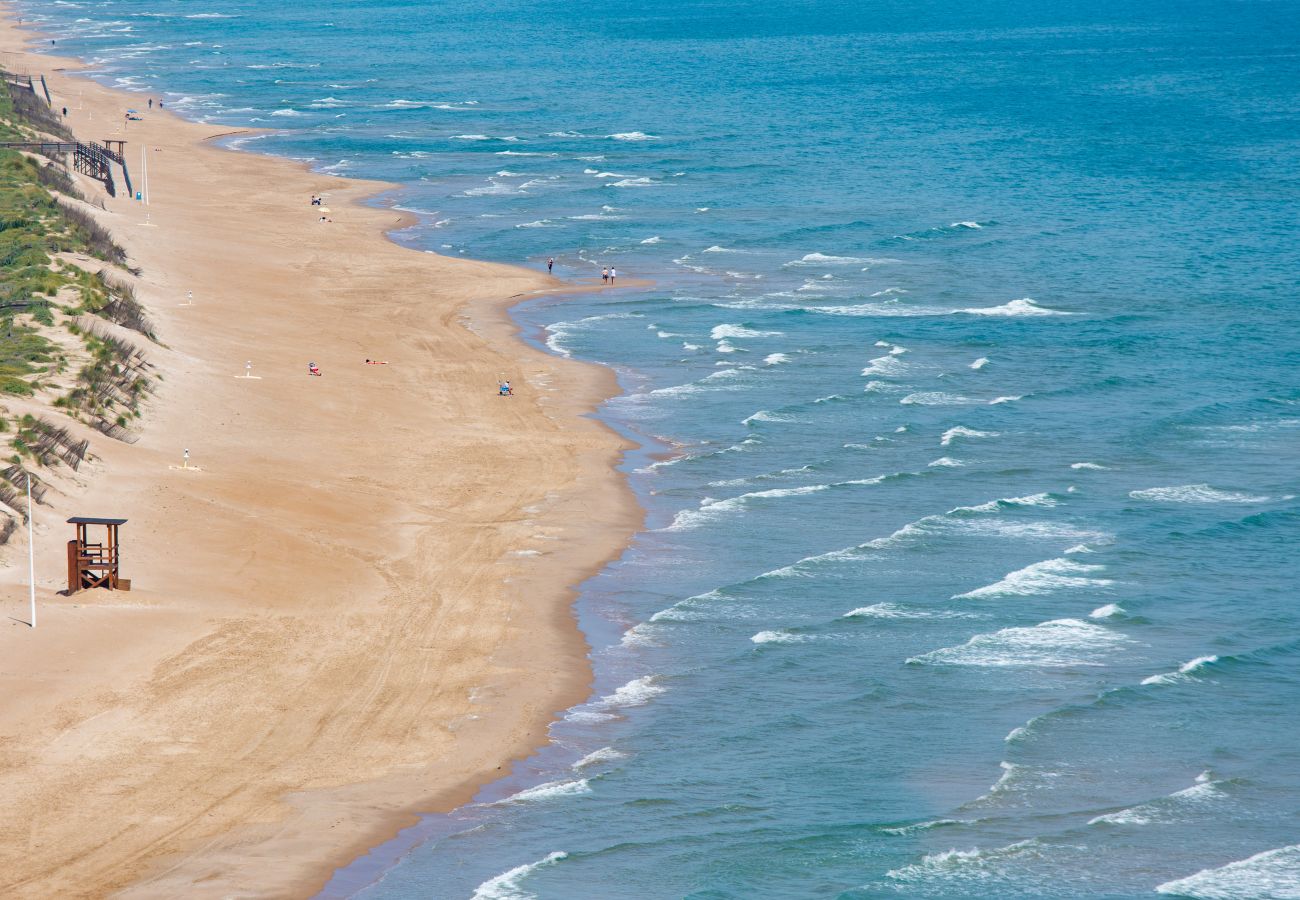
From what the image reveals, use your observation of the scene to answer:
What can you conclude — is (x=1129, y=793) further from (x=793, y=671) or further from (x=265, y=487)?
(x=265, y=487)

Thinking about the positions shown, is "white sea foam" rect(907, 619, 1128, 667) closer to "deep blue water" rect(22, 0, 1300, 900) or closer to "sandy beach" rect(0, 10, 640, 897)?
"deep blue water" rect(22, 0, 1300, 900)

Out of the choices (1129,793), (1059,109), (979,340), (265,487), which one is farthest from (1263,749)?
(1059,109)

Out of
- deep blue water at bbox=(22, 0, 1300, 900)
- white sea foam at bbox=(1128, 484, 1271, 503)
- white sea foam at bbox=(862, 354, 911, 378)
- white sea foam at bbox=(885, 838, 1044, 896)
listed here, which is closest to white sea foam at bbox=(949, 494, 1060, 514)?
deep blue water at bbox=(22, 0, 1300, 900)

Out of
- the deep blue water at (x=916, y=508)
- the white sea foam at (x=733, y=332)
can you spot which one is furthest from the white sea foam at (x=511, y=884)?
the white sea foam at (x=733, y=332)

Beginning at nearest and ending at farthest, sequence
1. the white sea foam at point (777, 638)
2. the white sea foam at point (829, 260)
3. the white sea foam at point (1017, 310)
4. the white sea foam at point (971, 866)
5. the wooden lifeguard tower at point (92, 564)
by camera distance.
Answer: the white sea foam at point (971, 866), the wooden lifeguard tower at point (92, 564), the white sea foam at point (777, 638), the white sea foam at point (1017, 310), the white sea foam at point (829, 260)

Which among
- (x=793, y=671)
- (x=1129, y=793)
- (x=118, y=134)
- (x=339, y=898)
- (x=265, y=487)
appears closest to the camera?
(x=339, y=898)

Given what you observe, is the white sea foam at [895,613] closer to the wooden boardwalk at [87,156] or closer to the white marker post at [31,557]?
the white marker post at [31,557]
